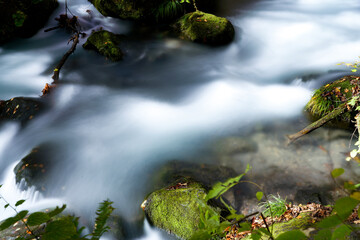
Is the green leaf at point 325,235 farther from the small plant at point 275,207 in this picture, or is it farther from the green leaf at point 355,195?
the small plant at point 275,207

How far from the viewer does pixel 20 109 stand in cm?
563

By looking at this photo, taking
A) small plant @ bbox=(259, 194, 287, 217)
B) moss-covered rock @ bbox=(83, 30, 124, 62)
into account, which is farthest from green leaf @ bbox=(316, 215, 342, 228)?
moss-covered rock @ bbox=(83, 30, 124, 62)

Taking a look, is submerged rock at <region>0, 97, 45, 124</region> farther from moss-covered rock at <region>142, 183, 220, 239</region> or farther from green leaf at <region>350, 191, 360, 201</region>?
green leaf at <region>350, 191, 360, 201</region>

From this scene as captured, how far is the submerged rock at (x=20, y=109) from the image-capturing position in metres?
5.55

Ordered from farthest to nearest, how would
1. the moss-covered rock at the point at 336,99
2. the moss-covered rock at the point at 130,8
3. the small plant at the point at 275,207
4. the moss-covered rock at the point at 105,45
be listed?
the moss-covered rock at the point at 130,8 < the moss-covered rock at the point at 105,45 < the moss-covered rock at the point at 336,99 < the small plant at the point at 275,207

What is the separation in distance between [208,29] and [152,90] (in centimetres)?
272

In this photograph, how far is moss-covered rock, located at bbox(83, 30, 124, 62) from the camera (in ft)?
24.8

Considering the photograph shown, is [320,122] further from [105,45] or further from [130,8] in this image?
[130,8]

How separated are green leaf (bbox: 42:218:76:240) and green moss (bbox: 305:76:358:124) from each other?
4.93m

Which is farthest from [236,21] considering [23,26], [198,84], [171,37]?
[23,26]

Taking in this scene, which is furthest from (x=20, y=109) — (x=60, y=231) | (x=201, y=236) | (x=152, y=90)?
(x=201, y=236)

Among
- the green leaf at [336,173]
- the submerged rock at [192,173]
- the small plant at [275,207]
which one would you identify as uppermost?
the green leaf at [336,173]

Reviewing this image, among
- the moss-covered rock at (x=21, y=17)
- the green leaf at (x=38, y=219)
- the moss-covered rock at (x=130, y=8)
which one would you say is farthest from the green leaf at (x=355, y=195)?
the moss-covered rock at (x=21, y=17)

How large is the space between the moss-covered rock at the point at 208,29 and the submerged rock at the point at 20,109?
472 cm
